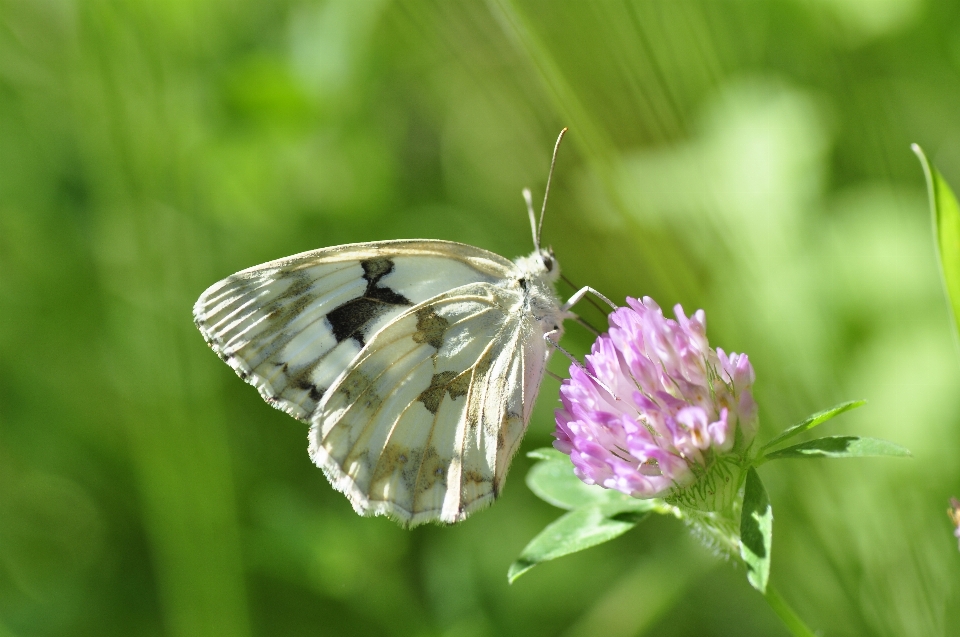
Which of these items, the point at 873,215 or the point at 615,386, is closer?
the point at 615,386

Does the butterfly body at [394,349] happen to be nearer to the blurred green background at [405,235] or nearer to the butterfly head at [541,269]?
the butterfly head at [541,269]

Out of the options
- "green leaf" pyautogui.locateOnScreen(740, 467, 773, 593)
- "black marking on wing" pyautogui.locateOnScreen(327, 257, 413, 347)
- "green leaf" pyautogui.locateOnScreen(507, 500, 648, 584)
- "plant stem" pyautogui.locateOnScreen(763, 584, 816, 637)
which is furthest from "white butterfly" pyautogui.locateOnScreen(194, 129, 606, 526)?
"plant stem" pyautogui.locateOnScreen(763, 584, 816, 637)

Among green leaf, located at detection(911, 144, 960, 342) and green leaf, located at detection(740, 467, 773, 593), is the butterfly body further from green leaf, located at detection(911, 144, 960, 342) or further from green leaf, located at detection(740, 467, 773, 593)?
green leaf, located at detection(911, 144, 960, 342)

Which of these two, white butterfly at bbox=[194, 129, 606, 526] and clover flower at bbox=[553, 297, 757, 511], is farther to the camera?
white butterfly at bbox=[194, 129, 606, 526]

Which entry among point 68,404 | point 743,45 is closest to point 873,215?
point 743,45

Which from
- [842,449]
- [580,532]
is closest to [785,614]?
[842,449]

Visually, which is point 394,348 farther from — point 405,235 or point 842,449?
point 405,235

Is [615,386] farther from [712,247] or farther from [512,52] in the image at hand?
[512,52]
